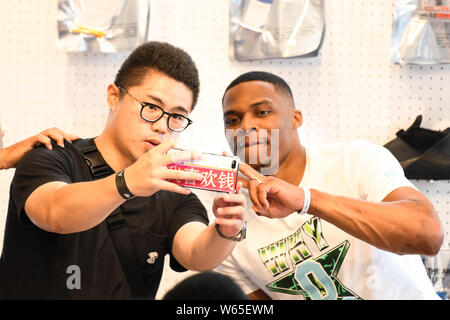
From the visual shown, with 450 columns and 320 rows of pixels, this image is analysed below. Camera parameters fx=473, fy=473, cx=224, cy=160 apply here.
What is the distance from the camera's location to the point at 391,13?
194 centimetres

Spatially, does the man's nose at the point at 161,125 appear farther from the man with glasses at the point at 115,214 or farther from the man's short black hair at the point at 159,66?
the man's short black hair at the point at 159,66

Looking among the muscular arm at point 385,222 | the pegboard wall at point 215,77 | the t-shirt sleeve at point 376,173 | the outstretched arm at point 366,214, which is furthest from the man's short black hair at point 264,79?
the muscular arm at point 385,222

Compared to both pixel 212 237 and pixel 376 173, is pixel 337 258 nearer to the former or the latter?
pixel 376 173

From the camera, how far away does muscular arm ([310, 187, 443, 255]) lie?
125 cm

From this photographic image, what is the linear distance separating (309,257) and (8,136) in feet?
4.40

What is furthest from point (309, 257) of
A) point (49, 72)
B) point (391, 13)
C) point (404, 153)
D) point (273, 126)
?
point (49, 72)

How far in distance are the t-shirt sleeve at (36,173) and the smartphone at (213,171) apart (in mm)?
342

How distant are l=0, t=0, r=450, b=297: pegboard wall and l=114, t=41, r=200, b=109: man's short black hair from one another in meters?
0.58

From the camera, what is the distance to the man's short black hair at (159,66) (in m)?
1.34

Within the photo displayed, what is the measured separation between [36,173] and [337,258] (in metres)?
0.95

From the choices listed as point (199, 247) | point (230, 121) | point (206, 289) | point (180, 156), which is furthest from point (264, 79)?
point (206, 289)

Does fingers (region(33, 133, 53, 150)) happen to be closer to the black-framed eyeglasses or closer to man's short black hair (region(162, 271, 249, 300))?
the black-framed eyeglasses

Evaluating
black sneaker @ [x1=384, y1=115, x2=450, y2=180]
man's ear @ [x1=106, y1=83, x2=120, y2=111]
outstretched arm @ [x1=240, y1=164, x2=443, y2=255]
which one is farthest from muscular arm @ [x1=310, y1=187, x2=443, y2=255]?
man's ear @ [x1=106, y1=83, x2=120, y2=111]
